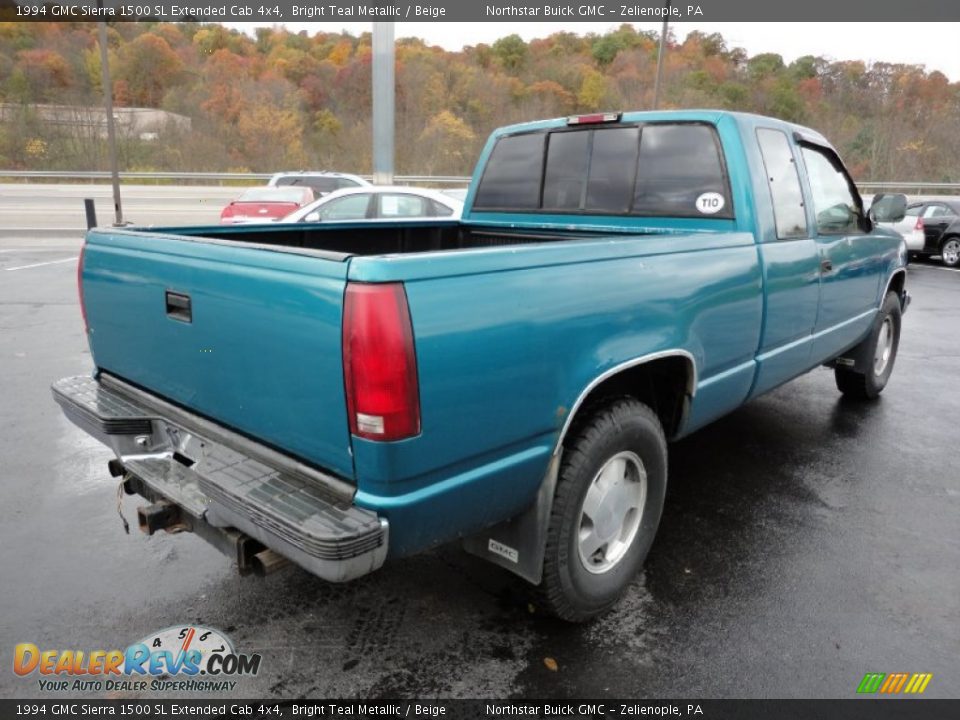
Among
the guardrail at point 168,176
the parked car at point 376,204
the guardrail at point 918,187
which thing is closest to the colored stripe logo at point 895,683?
the parked car at point 376,204

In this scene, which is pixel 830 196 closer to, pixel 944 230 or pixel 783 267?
pixel 783 267

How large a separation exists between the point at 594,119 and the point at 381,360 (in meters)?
2.77

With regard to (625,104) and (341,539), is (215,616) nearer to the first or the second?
(341,539)

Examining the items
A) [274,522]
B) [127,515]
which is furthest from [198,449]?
[127,515]

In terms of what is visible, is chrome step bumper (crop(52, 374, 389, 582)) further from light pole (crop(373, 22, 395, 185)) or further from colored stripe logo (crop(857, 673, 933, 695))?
light pole (crop(373, 22, 395, 185))

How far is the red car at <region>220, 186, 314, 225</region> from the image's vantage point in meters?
13.6

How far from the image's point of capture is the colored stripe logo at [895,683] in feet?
7.86

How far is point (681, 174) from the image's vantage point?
11.8 feet

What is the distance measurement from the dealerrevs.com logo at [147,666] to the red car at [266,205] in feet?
38.8

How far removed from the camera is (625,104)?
48594 millimetres

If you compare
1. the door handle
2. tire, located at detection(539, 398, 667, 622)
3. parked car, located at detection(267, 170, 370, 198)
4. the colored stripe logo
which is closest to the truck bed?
the door handle

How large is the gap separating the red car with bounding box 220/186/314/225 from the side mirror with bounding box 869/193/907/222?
1130cm

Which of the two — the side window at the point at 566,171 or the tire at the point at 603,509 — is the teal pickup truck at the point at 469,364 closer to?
the tire at the point at 603,509

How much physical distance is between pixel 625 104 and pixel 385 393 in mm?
51741
